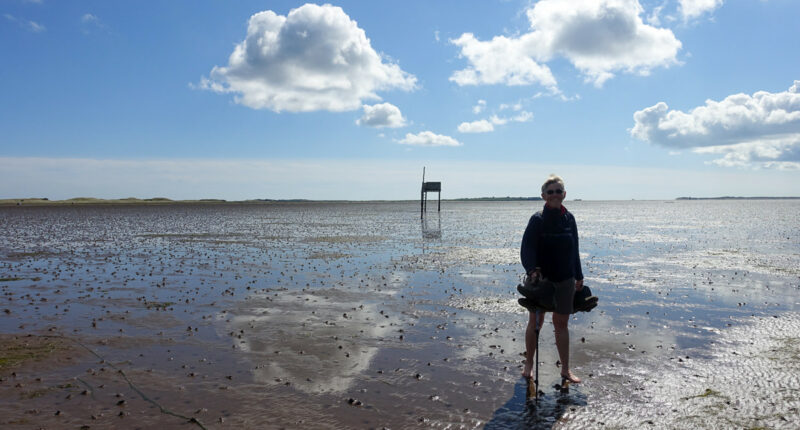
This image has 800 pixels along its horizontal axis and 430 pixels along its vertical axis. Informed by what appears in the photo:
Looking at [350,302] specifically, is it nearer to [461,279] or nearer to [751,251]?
[461,279]

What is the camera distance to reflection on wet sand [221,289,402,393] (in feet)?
24.6

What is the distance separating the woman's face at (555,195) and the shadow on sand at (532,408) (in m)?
2.65

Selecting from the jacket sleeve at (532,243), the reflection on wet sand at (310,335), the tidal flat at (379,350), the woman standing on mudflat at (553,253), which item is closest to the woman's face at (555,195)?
the woman standing on mudflat at (553,253)

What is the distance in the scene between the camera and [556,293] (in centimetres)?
665

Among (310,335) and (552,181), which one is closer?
(552,181)

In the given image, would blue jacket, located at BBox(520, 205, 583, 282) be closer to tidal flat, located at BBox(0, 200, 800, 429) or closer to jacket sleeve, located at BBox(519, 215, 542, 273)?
jacket sleeve, located at BBox(519, 215, 542, 273)

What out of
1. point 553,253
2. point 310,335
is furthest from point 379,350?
point 553,253

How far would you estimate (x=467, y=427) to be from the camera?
5801 mm

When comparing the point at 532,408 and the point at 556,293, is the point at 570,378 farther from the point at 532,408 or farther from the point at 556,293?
the point at 556,293

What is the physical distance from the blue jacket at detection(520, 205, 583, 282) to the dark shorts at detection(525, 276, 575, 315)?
0.35 ft

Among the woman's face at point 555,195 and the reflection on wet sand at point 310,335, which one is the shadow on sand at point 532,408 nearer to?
the reflection on wet sand at point 310,335

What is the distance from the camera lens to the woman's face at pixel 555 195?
21.4ft

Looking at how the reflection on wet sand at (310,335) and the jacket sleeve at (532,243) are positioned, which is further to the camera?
the reflection on wet sand at (310,335)

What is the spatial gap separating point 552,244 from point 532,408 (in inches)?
90.5
